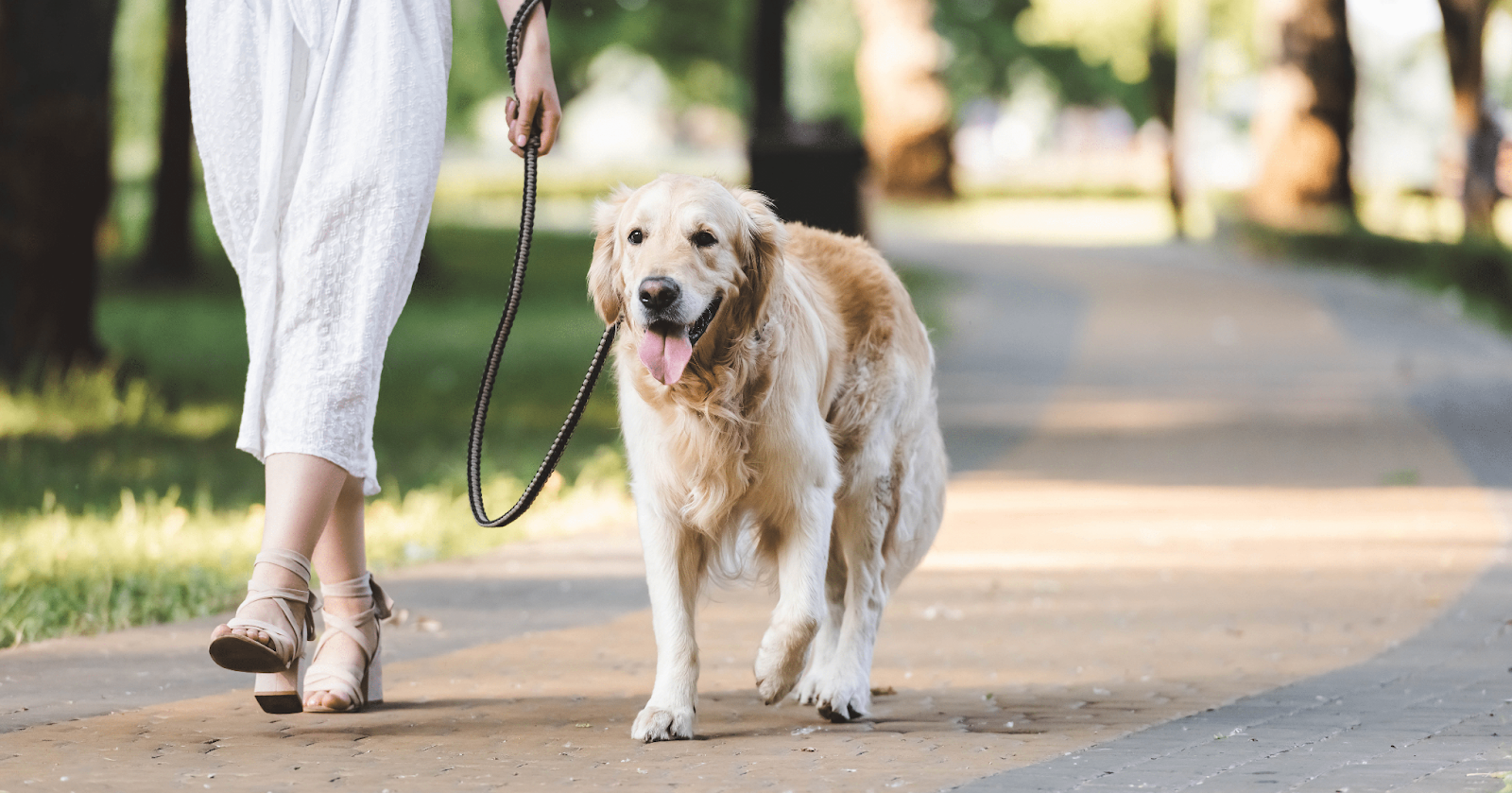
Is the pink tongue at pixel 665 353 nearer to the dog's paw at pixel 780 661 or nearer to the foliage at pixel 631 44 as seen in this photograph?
the dog's paw at pixel 780 661

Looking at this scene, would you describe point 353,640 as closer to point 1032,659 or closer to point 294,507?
point 294,507

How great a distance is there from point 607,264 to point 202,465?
6.16 meters

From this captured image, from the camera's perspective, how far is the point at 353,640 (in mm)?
4684

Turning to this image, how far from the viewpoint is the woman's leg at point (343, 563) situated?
15.3 ft

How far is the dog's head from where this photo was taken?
4270 millimetres

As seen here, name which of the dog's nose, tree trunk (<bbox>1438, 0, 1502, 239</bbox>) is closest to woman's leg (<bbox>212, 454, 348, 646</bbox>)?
the dog's nose

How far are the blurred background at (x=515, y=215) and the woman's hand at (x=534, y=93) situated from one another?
7.76ft

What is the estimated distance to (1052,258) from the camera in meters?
30.1

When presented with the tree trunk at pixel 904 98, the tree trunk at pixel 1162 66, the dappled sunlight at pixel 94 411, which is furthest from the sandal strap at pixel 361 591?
the tree trunk at pixel 1162 66

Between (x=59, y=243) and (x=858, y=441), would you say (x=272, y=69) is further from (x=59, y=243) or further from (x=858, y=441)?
(x=59, y=243)

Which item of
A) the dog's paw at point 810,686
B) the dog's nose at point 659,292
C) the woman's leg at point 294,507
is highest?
the dog's nose at point 659,292

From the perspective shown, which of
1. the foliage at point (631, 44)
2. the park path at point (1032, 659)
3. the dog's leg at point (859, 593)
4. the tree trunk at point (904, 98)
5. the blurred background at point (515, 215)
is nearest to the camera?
the park path at point (1032, 659)

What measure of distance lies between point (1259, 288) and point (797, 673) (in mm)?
20689

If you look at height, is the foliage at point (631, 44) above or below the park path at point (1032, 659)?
above
